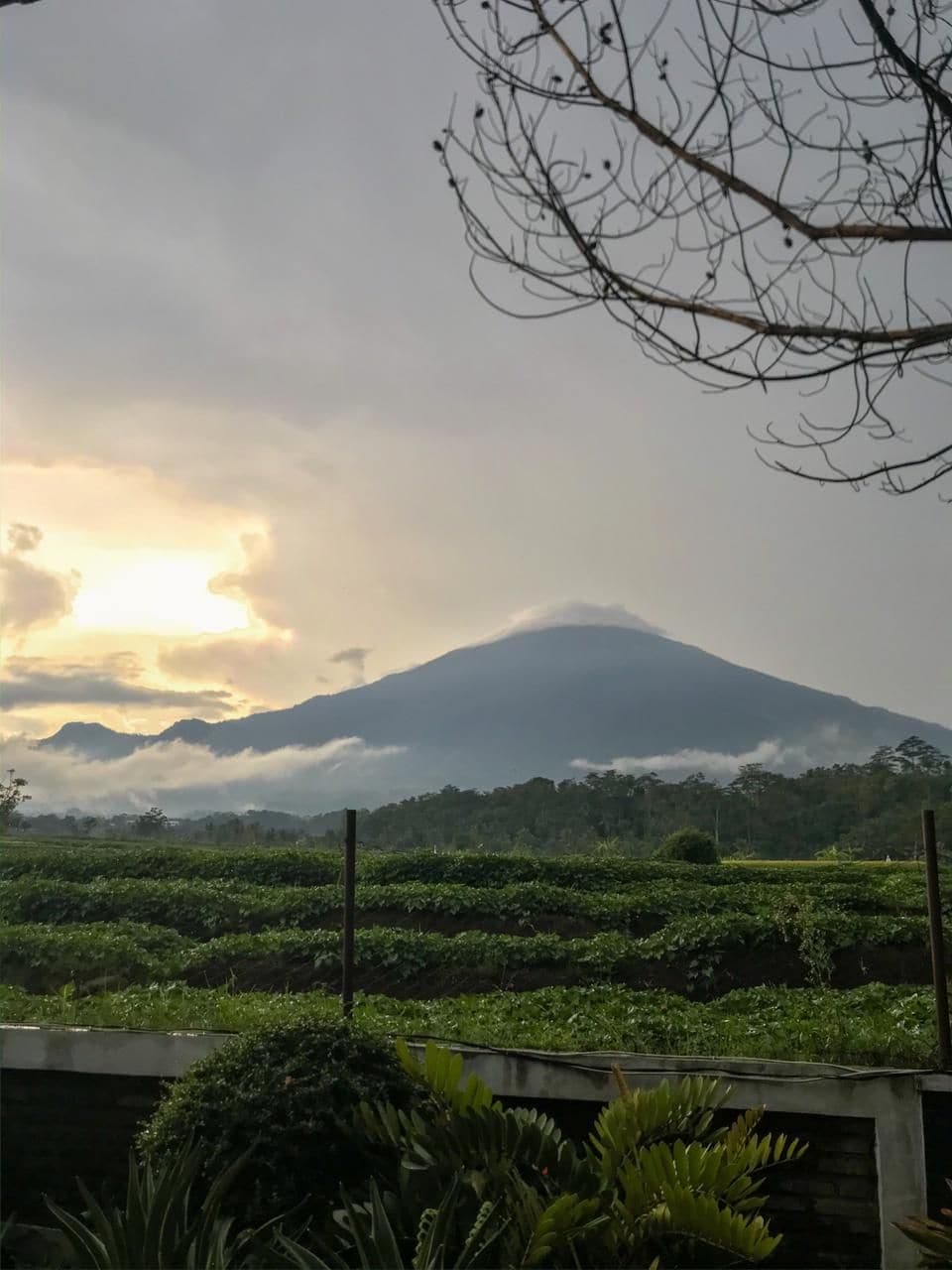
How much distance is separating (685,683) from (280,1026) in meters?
146

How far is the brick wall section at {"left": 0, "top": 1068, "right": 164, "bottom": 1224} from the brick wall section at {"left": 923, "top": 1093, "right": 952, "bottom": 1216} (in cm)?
328

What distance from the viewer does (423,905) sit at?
12.1 meters

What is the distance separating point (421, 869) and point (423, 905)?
92.5 inches

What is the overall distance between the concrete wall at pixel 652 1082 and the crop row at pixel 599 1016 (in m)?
0.96

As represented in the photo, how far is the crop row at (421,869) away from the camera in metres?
14.4

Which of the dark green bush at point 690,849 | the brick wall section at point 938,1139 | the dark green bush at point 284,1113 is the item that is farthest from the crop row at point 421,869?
the dark green bush at point 284,1113

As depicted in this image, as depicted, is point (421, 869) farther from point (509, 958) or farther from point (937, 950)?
point (937, 950)

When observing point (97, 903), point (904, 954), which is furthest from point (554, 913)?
point (97, 903)

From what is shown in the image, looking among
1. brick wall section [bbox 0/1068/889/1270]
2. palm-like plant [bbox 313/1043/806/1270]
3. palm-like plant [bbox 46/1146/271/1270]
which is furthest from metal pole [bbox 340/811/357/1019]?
palm-like plant [bbox 46/1146/271/1270]

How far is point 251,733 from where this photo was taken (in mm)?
110000

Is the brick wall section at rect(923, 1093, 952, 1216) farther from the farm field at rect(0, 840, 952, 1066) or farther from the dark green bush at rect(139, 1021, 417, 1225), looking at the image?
the dark green bush at rect(139, 1021, 417, 1225)

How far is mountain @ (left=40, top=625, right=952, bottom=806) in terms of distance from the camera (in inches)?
4409

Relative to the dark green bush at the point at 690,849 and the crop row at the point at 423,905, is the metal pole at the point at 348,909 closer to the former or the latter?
the crop row at the point at 423,905

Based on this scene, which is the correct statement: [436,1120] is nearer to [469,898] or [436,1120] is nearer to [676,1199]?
[676,1199]
